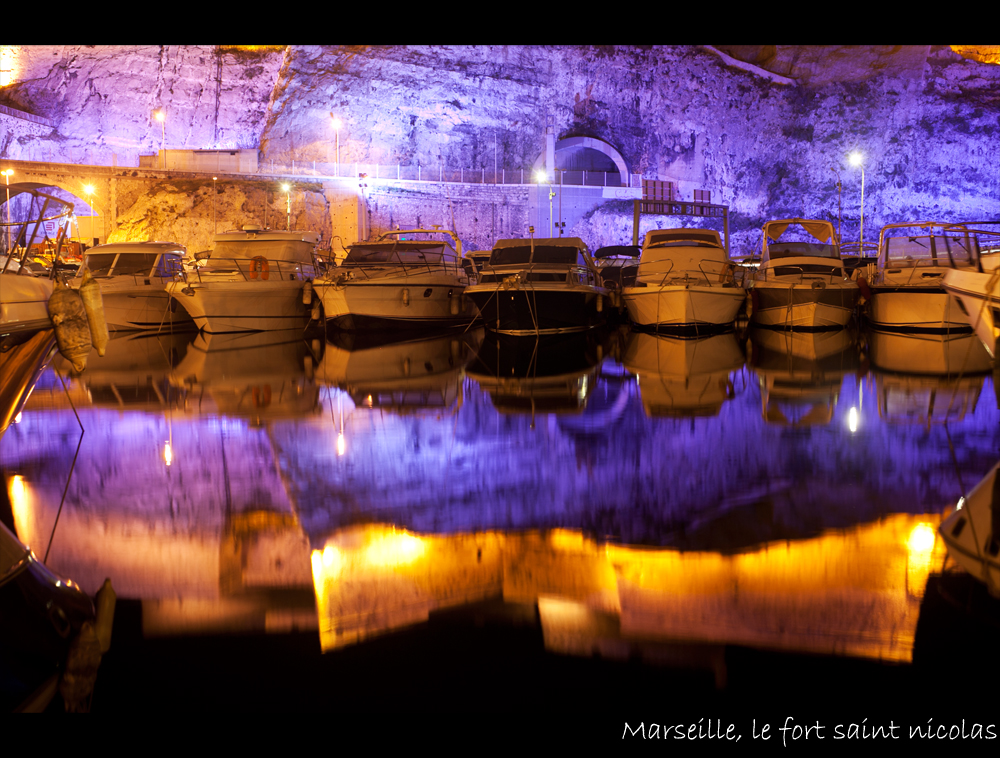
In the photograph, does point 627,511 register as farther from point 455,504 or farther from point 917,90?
point 917,90

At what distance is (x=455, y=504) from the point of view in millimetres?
3293

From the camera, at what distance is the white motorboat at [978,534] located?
2424 mm

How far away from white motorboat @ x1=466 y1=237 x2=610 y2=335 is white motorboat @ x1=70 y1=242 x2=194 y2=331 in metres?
5.95

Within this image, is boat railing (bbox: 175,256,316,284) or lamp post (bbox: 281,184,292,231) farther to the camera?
lamp post (bbox: 281,184,292,231)

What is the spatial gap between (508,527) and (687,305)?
8.92 m

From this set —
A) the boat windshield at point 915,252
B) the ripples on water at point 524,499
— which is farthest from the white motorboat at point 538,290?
the boat windshield at point 915,252

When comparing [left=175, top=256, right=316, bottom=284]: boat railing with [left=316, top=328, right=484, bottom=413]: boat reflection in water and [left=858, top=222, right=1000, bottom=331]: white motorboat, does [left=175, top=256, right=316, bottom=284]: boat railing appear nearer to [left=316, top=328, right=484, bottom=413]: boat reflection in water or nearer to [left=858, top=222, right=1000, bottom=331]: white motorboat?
[left=316, top=328, right=484, bottom=413]: boat reflection in water

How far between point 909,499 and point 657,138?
3516 cm

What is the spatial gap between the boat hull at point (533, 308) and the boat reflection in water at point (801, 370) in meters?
2.66

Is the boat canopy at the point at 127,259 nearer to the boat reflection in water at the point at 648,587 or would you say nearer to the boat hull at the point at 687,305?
the boat hull at the point at 687,305

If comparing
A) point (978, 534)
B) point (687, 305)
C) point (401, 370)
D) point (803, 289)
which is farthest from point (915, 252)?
point (978, 534)

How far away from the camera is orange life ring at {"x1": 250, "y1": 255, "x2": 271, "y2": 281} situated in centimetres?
1320

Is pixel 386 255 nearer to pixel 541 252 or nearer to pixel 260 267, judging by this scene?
pixel 260 267

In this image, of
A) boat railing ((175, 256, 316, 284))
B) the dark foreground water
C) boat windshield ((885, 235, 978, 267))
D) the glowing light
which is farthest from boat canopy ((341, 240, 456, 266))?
the glowing light
